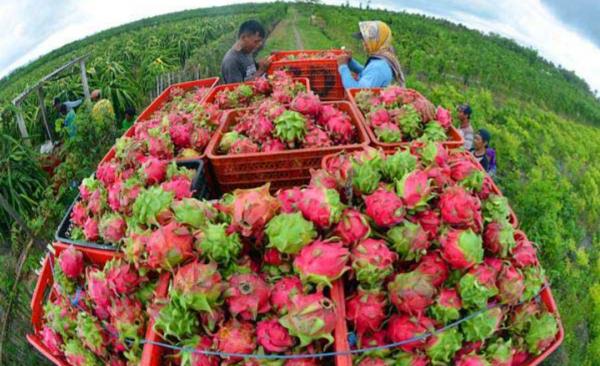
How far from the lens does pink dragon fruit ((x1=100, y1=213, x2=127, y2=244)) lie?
1.58m

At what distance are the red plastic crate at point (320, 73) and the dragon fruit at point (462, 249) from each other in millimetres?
2735

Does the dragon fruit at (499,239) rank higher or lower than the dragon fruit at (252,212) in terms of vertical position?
lower

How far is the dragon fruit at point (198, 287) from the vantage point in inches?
46.4

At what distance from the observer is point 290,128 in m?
2.06

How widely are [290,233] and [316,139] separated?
0.90 meters

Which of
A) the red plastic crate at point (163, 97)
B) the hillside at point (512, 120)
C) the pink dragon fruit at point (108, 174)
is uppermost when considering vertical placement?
the pink dragon fruit at point (108, 174)

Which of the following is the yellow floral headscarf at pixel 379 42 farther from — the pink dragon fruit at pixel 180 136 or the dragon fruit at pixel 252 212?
the dragon fruit at pixel 252 212

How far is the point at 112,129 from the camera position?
5.71 meters

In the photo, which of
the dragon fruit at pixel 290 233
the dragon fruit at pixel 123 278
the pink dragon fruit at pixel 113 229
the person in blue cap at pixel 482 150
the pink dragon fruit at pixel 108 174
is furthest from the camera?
the person in blue cap at pixel 482 150

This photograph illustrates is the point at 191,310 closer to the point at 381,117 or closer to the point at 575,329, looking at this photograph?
the point at 381,117

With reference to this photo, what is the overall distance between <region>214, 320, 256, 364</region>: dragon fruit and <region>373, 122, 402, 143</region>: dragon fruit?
4.06ft

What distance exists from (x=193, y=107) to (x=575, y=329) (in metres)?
3.80

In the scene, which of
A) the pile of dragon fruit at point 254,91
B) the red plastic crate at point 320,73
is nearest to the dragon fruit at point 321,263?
the pile of dragon fruit at point 254,91

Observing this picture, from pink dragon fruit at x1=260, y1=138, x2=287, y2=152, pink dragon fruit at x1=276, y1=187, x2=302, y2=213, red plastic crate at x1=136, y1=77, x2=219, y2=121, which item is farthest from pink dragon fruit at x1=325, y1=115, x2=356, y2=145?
red plastic crate at x1=136, y1=77, x2=219, y2=121
